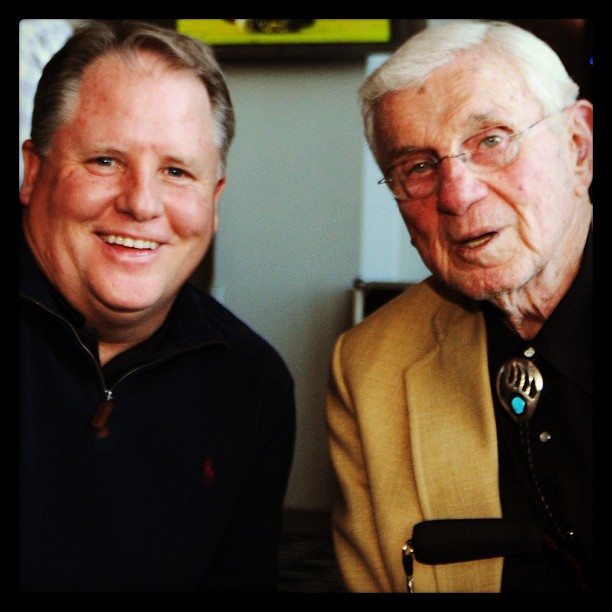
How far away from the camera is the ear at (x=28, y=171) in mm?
1183

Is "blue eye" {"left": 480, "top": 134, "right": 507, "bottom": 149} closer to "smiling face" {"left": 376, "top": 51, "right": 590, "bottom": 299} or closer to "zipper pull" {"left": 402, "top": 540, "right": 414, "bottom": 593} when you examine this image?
"smiling face" {"left": 376, "top": 51, "right": 590, "bottom": 299}

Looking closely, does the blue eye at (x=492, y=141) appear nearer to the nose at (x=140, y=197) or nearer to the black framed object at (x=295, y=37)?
the black framed object at (x=295, y=37)

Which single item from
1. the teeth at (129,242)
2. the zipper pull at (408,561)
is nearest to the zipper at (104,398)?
the teeth at (129,242)

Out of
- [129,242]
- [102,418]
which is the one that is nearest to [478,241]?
[129,242]

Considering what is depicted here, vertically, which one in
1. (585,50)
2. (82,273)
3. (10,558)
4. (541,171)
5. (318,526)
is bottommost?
(318,526)

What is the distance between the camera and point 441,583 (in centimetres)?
111

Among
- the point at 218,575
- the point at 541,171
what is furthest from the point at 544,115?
the point at 218,575

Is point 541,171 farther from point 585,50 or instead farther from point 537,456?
point 537,456

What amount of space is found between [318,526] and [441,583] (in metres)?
0.53

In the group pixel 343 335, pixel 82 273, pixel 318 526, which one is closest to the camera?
pixel 82 273

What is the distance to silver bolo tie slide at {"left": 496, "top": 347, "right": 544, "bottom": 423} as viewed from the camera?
3.68 ft

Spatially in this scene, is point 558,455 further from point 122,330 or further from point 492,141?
point 122,330

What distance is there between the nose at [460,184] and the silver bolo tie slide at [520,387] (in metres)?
0.27

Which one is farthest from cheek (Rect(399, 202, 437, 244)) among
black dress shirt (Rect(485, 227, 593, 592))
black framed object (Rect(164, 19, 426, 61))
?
black framed object (Rect(164, 19, 426, 61))
